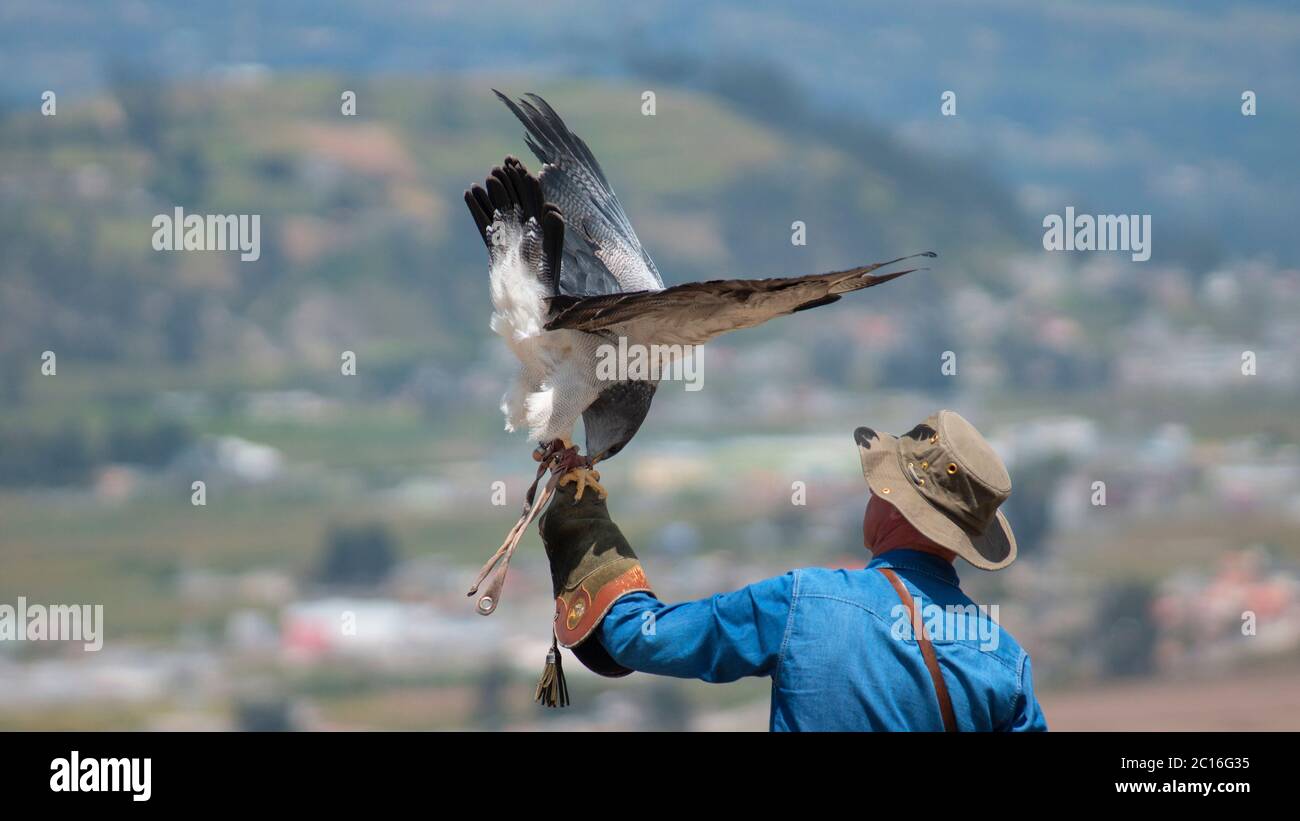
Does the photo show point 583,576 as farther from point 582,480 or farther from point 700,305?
point 700,305

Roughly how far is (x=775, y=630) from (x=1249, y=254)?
64.5 meters

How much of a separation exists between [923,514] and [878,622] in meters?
0.32

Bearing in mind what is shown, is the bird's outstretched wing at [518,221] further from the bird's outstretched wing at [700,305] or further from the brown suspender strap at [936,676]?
the brown suspender strap at [936,676]

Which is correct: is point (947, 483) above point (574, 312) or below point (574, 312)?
below

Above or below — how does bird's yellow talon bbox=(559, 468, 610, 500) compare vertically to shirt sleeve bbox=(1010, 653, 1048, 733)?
above

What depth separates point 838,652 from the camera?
4051mm

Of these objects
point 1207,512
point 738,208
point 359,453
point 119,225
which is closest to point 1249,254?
point 1207,512

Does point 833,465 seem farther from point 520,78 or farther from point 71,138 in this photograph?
point 71,138

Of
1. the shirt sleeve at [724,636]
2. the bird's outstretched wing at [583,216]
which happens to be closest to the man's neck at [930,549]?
the shirt sleeve at [724,636]

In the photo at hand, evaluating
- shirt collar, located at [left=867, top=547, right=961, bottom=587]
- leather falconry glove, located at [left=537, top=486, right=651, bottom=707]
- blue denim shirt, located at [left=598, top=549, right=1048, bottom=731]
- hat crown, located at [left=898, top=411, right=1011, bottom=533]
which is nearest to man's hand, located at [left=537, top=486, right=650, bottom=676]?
leather falconry glove, located at [left=537, top=486, right=651, bottom=707]

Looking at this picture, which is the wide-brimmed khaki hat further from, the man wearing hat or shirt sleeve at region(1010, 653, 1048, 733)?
shirt sleeve at region(1010, 653, 1048, 733)

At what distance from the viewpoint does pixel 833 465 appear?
55406 millimetres

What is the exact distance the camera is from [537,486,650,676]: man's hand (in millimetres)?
4285

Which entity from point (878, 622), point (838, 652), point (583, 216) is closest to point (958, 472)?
point (878, 622)
